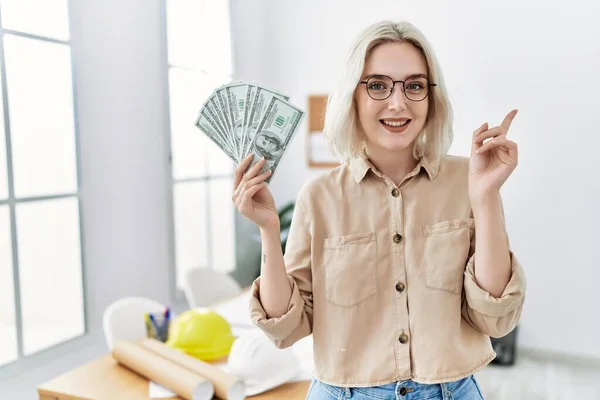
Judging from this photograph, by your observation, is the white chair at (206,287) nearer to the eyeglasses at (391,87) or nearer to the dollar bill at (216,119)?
the dollar bill at (216,119)

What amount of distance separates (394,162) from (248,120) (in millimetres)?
341

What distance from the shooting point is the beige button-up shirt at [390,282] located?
3.60ft

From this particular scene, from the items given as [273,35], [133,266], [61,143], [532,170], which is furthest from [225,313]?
[273,35]

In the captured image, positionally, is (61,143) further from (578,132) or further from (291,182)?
(578,132)

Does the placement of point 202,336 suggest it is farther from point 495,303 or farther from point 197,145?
point 197,145

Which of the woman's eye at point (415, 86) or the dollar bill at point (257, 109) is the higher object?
the woman's eye at point (415, 86)

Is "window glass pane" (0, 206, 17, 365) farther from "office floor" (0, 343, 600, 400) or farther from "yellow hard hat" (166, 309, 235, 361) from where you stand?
"yellow hard hat" (166, 309, 235, 361)

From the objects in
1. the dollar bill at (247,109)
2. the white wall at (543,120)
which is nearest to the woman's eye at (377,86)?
the dollar bill at (247,109)

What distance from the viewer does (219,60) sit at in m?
4.09

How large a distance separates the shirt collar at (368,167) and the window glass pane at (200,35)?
261cm

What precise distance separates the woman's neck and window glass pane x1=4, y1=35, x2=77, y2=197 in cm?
195

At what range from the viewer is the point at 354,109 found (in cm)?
119

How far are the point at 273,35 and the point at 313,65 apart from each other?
1.53 ft

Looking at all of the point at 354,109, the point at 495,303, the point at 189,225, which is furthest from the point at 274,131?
the point at 189,225
